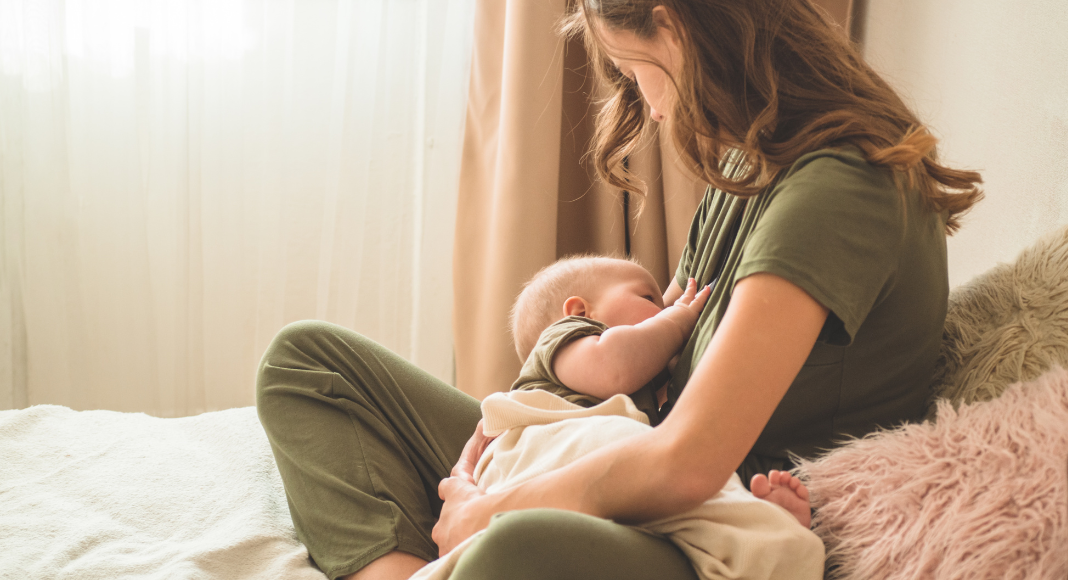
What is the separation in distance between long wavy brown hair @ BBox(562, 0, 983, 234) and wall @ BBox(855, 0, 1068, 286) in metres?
0.41

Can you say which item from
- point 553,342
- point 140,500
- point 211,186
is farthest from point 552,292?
point 211,186

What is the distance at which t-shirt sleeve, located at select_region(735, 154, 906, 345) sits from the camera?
77cm

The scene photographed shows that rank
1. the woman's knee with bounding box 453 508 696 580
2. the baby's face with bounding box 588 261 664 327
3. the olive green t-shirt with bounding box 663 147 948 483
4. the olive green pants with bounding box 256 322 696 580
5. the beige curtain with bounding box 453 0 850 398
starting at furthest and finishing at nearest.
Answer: the beige curtain with bounding box 453 0 850 398
the baby's face with bounding box 588 261 664 327
the olive green pants with bounding box 256 322 696 580
the olive green t-shirt with bounding box 663 147 948 483
the woman's knee with bounding box 453 508 696 580

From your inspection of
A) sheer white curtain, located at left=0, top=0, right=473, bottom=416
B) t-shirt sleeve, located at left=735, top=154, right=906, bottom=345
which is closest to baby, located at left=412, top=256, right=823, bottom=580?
t-shirt sleeve, located at left=735, top=154, right=906, bottom=345

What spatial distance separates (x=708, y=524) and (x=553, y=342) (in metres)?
0.43

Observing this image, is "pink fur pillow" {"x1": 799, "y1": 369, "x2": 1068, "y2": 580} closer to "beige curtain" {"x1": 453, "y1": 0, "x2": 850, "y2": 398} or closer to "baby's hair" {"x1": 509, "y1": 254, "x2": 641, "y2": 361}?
"baby's hair" {"x1": 509, "y1": 254, "x2": 641, "y2": 361}

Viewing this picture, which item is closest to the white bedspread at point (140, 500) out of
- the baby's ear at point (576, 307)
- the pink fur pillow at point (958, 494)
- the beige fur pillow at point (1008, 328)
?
the baby's ear at point (576, 307)

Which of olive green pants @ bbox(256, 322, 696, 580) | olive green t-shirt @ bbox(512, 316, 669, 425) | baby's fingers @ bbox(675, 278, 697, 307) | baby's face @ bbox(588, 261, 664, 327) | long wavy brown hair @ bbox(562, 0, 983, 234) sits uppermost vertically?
long wavy brown hair @ bbox(562, 0, 983, 234)

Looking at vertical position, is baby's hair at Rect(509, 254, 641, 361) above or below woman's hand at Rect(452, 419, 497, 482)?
above

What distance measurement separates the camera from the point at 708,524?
0.77 meters

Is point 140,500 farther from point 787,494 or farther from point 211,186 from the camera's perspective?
point 211,186

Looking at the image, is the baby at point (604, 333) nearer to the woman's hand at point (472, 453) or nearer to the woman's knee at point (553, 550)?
the woman's hand at point (472, 453)

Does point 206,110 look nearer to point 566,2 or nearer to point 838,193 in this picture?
point 566,2

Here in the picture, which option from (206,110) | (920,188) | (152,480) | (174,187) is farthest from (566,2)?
(152,480)
